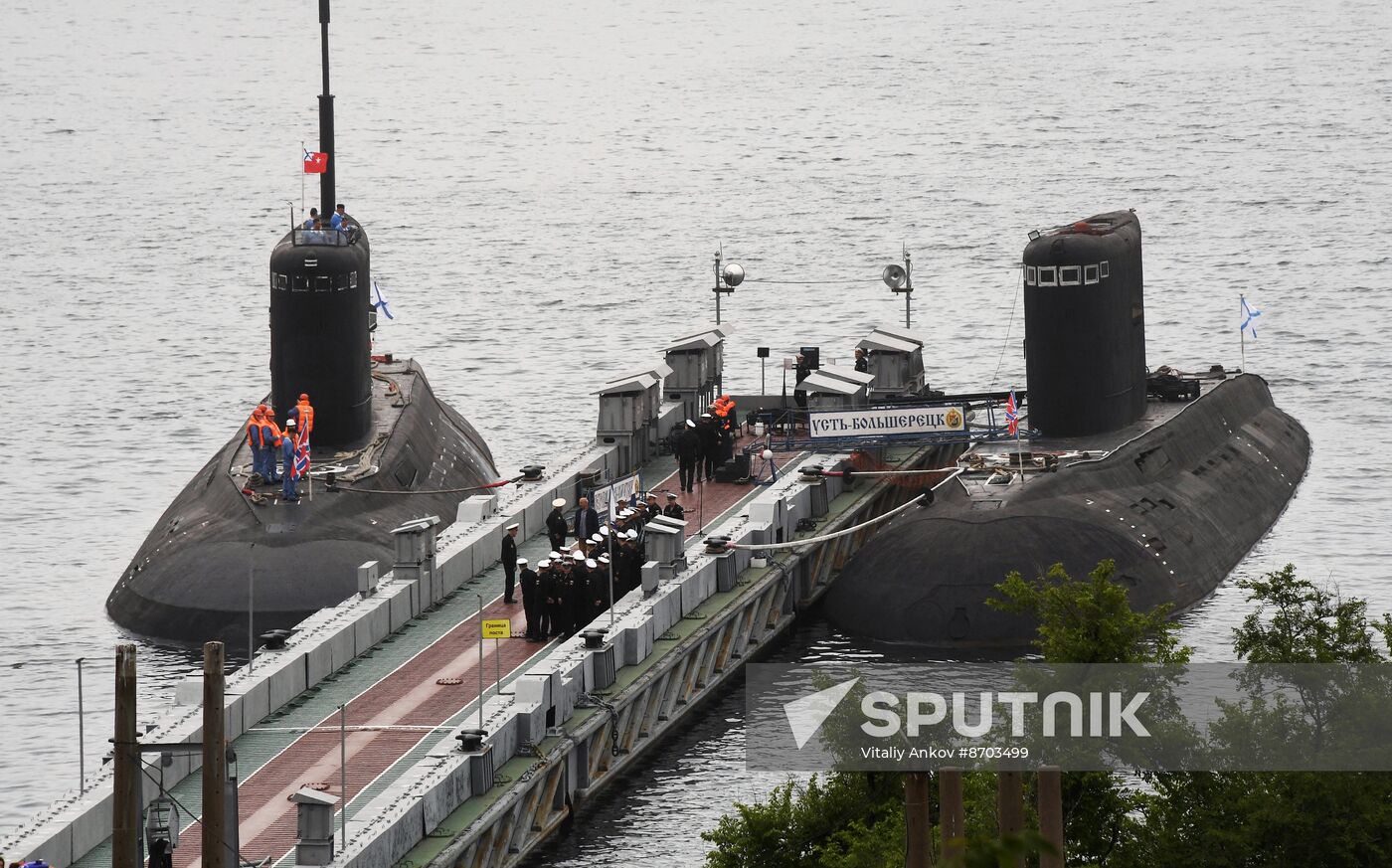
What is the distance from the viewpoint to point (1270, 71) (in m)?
169

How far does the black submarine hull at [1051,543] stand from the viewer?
5262cm

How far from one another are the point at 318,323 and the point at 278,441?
9.91 ft

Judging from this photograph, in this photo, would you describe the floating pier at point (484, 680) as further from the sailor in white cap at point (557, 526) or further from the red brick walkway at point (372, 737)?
the sailor in white cap at point (557, 526)

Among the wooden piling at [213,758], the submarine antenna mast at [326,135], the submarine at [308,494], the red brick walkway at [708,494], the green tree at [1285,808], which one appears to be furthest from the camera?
the submarine antenna mast at [326,135]

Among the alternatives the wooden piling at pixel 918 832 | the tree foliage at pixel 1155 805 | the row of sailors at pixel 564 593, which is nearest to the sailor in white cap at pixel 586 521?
the row of sailors at pixel 564 593

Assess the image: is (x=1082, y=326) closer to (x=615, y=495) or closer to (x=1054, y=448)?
(x=1054, y=448)

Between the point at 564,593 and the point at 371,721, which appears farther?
the point at 564,593

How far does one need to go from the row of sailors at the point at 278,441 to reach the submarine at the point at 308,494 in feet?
1.27

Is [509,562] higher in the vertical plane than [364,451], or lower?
lower

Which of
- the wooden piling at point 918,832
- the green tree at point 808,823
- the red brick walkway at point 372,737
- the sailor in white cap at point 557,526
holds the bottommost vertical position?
the red brick walkway at point 372,737

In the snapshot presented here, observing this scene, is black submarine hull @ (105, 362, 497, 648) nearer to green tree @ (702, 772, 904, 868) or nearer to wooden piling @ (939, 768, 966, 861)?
green tree @ (702, 772, 904, 868)

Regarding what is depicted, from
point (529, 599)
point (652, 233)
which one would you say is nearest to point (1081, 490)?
point (529, 599)

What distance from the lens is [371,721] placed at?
43000mm

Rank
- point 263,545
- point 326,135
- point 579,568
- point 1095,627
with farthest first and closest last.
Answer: point 326,135 → point 263,545 → point 579,568 → point 1095,627
